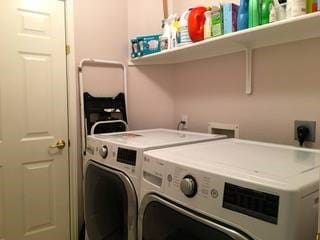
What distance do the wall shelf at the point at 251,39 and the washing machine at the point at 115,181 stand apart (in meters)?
0.61

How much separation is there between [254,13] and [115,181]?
1.19 metres

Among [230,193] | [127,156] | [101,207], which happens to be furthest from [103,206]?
[230,193]

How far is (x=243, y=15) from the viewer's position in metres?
1.53

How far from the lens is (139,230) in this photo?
4.09 feet

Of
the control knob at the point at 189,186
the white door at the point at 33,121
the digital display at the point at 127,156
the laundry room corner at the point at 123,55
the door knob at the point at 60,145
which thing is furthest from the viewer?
Answer: the laundry room corner at the point at 123,55

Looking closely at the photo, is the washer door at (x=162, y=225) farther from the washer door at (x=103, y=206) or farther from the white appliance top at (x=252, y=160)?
the washer door at (x=103, y=206)

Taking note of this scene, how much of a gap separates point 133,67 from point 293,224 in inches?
81.4

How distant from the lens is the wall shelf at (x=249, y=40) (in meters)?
1.34

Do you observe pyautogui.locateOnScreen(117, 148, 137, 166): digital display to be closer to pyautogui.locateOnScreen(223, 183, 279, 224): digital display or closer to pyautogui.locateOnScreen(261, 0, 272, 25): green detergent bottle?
pyautogui.locateOnScreen(223, 183, 279, 224): digital display

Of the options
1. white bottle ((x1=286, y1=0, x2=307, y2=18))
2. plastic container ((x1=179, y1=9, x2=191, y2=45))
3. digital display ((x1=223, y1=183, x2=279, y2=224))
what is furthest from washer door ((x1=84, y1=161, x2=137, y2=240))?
white bottle ((x1=286, y1=0, x2=307, y2=18))

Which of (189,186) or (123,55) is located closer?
(189,186)

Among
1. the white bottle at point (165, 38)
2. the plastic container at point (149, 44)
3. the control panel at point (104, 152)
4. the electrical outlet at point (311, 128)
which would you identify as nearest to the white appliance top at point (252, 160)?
the electrical outlet at point (311, 128)

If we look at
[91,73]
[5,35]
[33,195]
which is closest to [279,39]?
[91,73]

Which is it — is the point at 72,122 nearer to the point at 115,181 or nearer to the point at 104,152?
the point at 104,152
